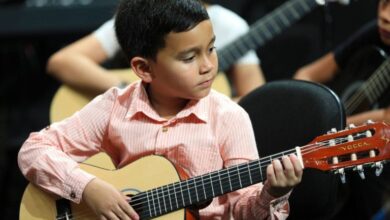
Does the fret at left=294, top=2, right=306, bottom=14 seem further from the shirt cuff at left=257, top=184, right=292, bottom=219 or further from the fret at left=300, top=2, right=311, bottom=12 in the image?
the shirt cuff at left=257, top=184, right=292, bottom=219

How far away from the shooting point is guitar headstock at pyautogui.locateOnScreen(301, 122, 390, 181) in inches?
70.9

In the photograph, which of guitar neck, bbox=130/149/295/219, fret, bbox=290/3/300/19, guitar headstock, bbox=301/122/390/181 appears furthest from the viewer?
fret, bbox=290/3/300/19

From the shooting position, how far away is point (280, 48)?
12.3 feet

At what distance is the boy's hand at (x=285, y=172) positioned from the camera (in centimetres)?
182

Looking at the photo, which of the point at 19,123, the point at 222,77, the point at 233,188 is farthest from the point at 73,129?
the point at 19,123

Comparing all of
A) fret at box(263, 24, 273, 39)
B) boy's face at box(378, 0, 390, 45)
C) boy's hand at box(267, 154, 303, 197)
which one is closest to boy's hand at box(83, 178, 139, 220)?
boy's hand at box(267, 154, 303, 197)

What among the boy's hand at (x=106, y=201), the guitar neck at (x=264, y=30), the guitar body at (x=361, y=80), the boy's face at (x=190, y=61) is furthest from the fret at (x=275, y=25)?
the boy's hand at (x=106, y=201)

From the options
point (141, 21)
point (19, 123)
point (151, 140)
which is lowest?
point (19, 123)

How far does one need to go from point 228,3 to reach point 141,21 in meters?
1.78

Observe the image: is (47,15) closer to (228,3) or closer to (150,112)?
(228,3)

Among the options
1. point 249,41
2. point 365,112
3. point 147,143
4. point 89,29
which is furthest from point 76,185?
point 89,29

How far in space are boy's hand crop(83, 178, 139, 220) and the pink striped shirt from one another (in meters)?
0.03

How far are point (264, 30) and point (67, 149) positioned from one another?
126 centimetres

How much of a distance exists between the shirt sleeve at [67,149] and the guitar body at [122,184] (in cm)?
4
